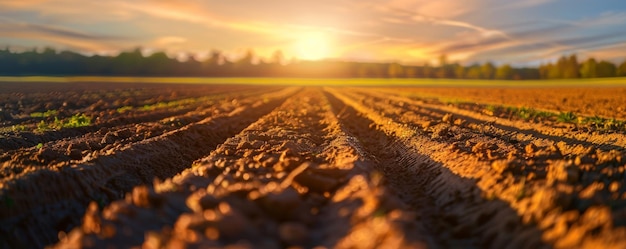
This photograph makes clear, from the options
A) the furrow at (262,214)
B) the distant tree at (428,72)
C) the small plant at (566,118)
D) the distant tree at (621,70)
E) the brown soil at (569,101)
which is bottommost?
the distant tree at (428,72)

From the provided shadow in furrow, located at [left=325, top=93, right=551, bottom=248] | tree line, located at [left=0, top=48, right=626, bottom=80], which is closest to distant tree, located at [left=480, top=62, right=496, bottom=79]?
tree line, located at [left=0, top=48, right=626, bottom=80]

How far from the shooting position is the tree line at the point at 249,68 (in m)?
93.4

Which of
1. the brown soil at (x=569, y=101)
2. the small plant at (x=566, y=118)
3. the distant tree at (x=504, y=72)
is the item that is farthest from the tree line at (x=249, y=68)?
the small plant at (x=566, y=118)

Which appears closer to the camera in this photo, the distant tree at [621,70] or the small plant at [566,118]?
the small plant at [566,118]

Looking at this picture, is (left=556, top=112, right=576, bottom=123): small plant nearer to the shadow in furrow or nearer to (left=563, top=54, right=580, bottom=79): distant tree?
the shadow in furrow

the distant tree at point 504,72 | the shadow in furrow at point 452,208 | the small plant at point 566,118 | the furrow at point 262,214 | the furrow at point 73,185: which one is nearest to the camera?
the furrow at point 262,214

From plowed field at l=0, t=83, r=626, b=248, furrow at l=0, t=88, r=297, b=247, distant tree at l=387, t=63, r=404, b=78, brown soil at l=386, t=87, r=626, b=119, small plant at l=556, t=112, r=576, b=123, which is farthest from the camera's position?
distant tree at l=387, t=63, r=404, b=78

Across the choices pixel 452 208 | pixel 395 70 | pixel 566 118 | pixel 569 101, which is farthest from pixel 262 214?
pixel 395 70

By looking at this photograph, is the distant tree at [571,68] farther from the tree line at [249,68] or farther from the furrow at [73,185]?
the furrow at [73,185]

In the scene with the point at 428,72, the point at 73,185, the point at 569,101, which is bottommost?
the point at 428,72

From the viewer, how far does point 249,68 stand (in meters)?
118

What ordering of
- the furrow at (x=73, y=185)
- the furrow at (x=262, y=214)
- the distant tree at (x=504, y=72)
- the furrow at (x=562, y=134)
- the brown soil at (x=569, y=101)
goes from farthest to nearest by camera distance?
the distant tree at (x=504, y=72) → the brown soil at (x=569, y=101) → the furrow at (x=562, y=134) → the furrow at (x=73, y=185) → the furrow at (x=262, y=214)

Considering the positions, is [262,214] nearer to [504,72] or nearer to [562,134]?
[562,134]

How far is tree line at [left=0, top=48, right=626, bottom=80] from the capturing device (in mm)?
93375
